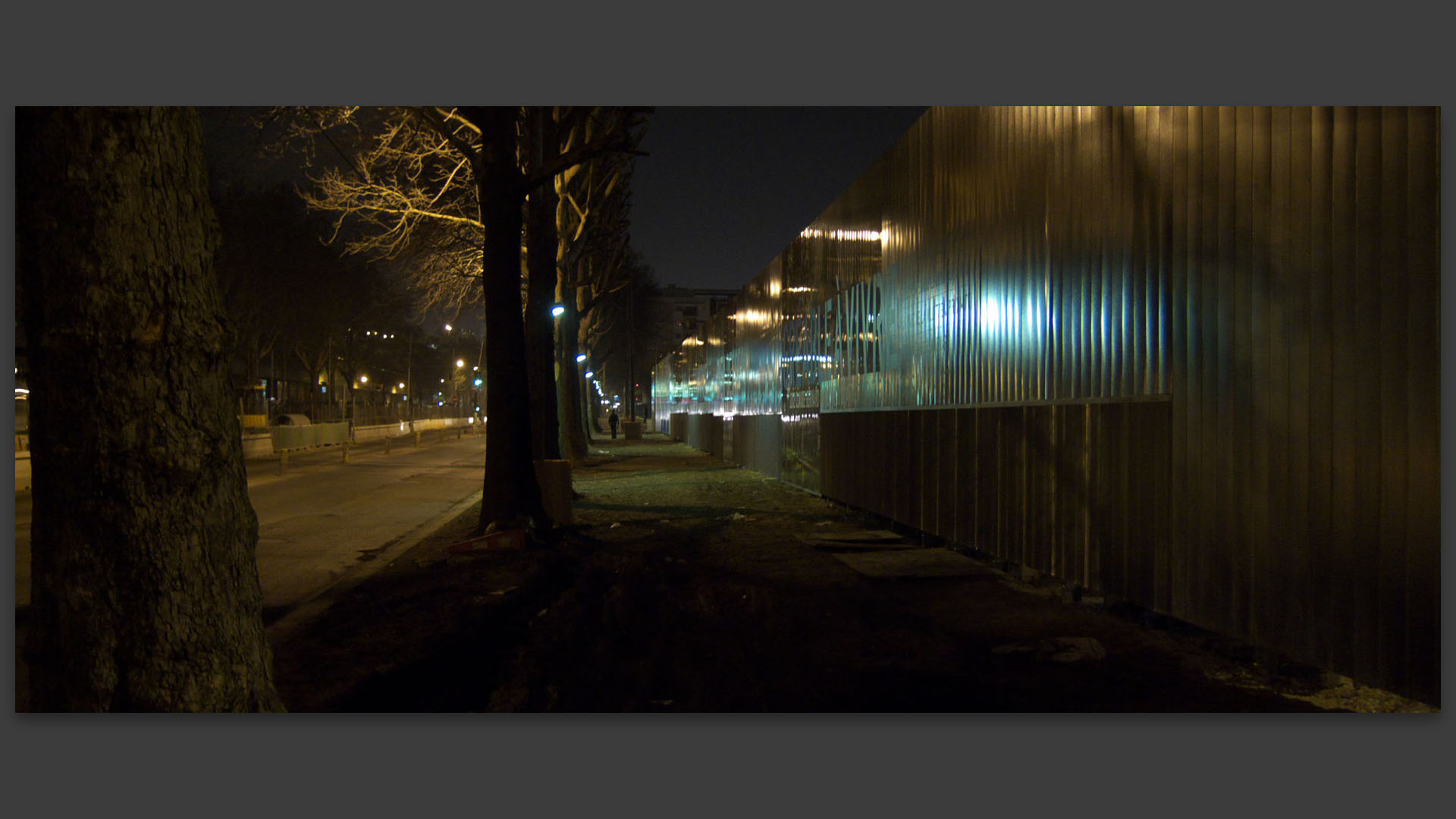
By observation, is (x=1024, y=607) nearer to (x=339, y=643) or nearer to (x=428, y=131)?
(x=339, y=643)

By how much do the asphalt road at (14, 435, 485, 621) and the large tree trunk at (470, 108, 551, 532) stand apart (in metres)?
1.62

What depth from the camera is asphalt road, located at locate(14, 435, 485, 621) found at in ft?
27.2

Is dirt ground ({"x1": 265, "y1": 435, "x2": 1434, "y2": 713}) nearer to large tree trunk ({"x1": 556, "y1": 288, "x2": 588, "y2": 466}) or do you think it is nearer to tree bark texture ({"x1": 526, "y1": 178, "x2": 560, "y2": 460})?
tree bark texture ({"x1": 526, "y1": 178, "x2": 560, "y2": 460})

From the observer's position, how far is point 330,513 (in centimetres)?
1355

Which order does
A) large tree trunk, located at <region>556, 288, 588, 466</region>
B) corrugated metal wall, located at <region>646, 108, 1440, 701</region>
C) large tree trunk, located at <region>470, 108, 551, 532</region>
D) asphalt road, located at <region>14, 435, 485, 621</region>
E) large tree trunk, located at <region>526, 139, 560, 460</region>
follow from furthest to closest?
large tree trunk, located at <region>556, 288, 588, 466</region>, large tree trunk, located at <region>526, 139, 560, 460</region>, large tree trunk, located at <region>470, 108, 551, 532</region>, asphalt road, located at <region>14, 435, 485, 621</region>, corrugated metal wall, located at <region>646, 108, 1440, 701</region>

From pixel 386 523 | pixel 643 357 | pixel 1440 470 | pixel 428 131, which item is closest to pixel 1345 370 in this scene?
pixel 1440 470

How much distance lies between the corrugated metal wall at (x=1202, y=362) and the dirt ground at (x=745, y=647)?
33 cm

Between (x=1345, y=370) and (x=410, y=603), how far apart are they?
6.51 meters

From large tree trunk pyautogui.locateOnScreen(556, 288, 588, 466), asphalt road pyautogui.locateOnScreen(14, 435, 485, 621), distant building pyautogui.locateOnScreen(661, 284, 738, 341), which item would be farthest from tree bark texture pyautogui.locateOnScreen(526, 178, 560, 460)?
distant building pyautogui.locateOnScreen(661, 284, 738, 341)

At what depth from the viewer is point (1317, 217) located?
4.45 metres

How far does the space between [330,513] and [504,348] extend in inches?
220

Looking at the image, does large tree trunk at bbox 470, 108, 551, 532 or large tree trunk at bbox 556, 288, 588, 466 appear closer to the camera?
large tree trunk at bbox 470, 108, 551, 532

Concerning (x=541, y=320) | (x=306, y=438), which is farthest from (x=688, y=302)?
(x=541, y=320)

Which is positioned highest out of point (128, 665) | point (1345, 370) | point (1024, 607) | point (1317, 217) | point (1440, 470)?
point (1317, 217)
